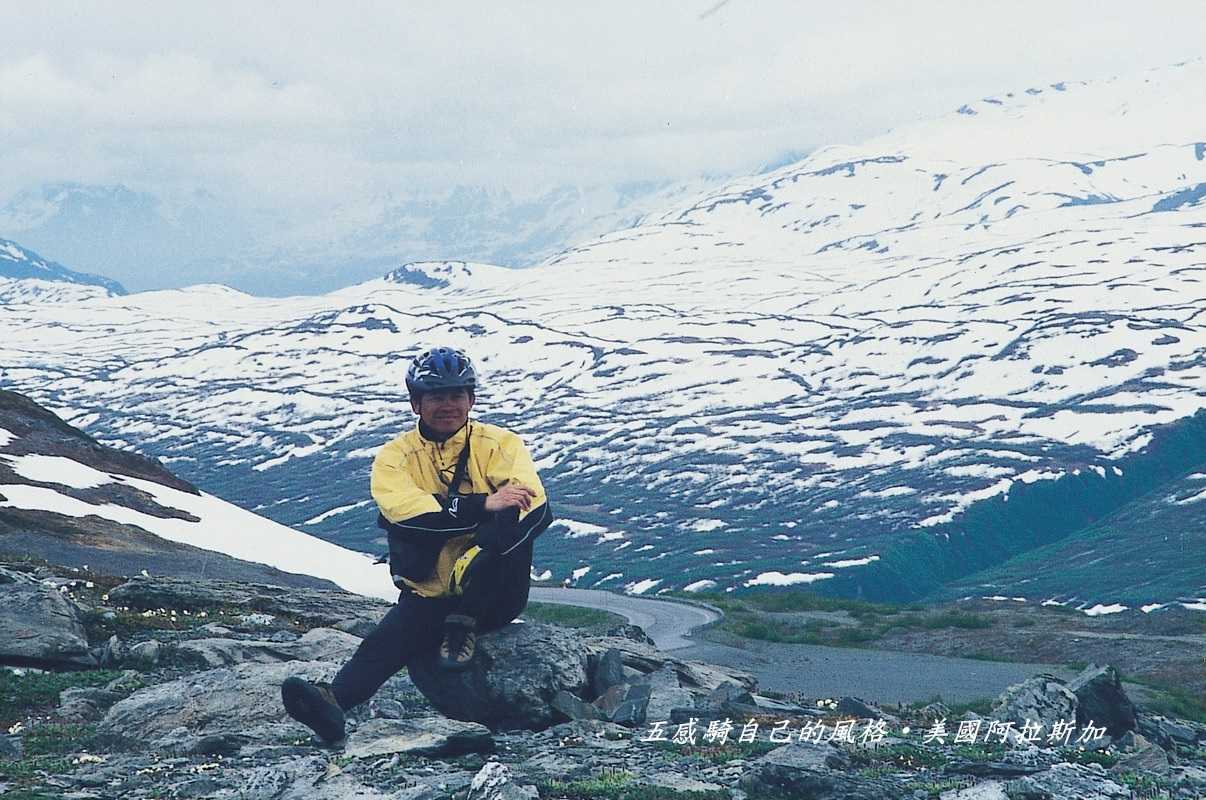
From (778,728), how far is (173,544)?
55.7 meters

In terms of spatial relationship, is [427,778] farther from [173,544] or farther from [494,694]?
[173,544]

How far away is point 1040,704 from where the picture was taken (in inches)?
804

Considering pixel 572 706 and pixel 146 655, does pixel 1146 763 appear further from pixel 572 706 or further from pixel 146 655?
pixel 146 655

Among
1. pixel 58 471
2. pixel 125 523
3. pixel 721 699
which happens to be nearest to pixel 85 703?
Result: pixel 721 699

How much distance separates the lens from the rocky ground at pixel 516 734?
13.0m

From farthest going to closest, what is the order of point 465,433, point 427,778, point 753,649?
1. point 753,649
2. point 465,433
3. point 427,778

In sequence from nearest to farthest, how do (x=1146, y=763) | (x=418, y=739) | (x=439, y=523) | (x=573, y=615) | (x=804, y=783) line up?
(x=804, y=783) < (x=439, y=523) < (x=418, y=739) < (x=1146, y=763) < (x=573, y=615)

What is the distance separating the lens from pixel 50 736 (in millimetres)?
17156

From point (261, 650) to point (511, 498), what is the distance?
37.1 ft

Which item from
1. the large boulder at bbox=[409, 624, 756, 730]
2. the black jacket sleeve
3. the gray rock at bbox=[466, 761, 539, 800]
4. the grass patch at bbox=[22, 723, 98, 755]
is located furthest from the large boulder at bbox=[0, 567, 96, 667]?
the gray rock at bbox=[466, 761, 539, 800]

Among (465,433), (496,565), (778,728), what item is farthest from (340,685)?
(778,728)

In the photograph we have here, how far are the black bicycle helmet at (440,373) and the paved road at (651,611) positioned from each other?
4560 cm

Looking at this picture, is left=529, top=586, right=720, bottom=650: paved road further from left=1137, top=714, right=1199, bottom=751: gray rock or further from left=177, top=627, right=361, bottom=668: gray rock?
left=177, top=627, right=361, bottom=668: gray rock

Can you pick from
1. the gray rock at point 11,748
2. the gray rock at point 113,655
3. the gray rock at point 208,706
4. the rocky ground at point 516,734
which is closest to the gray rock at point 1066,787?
the rocky ground at point 516,734
